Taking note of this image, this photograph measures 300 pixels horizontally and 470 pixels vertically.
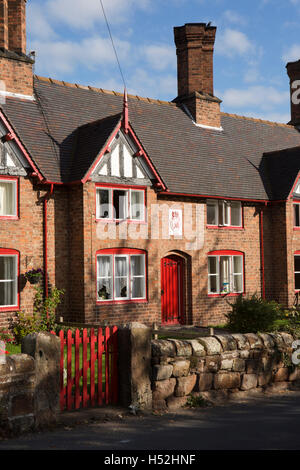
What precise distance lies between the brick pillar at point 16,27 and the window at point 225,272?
11.2 metres

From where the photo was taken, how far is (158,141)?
2370cm

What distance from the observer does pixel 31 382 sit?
8.10 metres

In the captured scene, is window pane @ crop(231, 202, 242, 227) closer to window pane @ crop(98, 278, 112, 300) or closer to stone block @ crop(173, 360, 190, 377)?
window pane @ crop(98, 278, 112, 300)

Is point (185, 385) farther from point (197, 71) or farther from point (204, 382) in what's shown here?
point (197, 71)

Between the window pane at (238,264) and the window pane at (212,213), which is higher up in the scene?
the window pane at (212,213)

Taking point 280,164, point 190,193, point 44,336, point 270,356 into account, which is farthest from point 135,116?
point 44,336

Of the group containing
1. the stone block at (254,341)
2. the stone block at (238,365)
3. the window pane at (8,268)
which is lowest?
the stone block at (238,365)

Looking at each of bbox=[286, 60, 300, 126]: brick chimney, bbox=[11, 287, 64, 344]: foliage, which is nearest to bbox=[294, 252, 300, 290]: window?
bbox=[286, 60, 300, 126]: brick chimney

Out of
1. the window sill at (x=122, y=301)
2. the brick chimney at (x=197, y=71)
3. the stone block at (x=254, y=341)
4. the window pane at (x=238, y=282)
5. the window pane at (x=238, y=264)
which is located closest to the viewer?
the stone block at (x=254, y=341)

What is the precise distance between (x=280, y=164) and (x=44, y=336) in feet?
66.5

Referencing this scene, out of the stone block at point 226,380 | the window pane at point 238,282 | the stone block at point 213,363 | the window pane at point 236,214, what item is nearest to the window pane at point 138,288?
the window pane at point 238,282

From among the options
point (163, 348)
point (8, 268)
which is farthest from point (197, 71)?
point (163, 348)

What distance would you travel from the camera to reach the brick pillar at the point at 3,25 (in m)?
20.8

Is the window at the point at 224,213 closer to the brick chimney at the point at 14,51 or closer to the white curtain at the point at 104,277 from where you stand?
the white curtain at the point at 104,277
